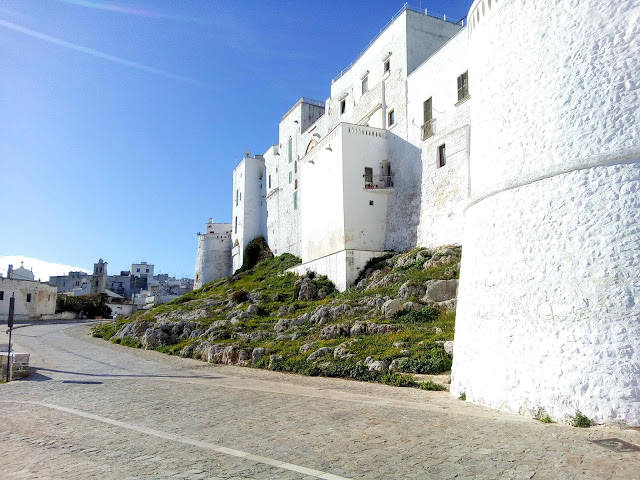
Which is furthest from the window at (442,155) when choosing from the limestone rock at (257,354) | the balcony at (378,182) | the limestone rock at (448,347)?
the limestone rock at (448,347)

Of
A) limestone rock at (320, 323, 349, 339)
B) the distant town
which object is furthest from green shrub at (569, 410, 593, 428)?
A: the distant town

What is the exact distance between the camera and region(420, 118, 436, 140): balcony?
75.2 ft

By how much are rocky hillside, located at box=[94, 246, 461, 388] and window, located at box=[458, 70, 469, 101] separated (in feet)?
21.1

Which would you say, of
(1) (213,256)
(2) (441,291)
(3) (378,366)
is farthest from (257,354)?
(1) (213,256)

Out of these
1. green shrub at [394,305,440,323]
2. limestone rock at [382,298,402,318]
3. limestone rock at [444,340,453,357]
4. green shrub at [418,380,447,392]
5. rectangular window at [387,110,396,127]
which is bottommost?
green shrub at [418,380,447,392]

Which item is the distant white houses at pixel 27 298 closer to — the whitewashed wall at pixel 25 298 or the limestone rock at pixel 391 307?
the whitewashed wall at pixel 25 298

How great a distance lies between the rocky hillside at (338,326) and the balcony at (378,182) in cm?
384

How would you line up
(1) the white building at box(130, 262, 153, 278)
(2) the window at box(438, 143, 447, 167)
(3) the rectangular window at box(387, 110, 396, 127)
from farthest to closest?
(1) the white building at box(130, 262, 153, 278), (3) the rectangular window at box(387, 110, 396, 127), (2) the window at box(438, 143, 447, 167)

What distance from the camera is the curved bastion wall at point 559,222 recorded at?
6445 millimetres

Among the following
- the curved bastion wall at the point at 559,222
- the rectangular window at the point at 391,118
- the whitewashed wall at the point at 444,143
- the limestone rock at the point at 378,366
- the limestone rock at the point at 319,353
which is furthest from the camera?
the rectangular window at the point at 391,118

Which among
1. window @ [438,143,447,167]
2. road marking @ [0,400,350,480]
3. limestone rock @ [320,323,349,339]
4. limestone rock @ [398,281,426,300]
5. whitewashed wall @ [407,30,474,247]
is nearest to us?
road marking @ [0,400,350,480]

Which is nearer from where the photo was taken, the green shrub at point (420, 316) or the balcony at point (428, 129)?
the green shrub at point (420, 316)

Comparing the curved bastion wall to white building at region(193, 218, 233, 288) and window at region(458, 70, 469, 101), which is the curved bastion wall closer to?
window at region(458, 70, 469, 101)

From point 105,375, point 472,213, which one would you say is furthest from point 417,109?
point 105,375
